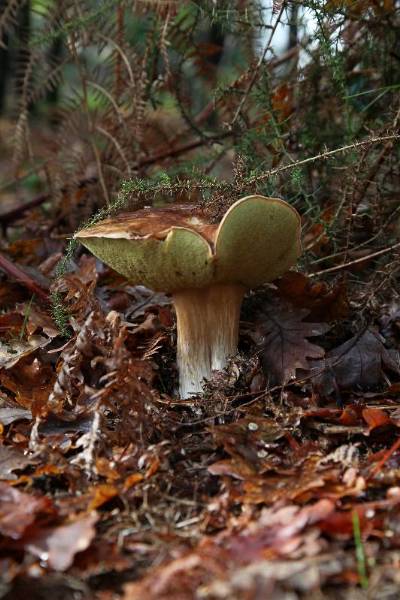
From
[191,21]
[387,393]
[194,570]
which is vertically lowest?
[387,393]

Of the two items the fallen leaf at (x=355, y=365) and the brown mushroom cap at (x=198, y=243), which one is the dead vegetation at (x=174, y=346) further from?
the brown mushroom cap at (x=198, y=243)

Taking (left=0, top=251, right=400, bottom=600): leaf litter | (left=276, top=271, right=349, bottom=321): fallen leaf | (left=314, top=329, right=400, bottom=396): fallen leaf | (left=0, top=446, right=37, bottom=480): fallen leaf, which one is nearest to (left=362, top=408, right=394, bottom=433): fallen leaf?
(left=0, top=251, right=400, bottom=600): leaf litter

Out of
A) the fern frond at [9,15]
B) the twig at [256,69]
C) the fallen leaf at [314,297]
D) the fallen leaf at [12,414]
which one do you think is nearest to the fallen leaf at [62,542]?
the fallen leaf at [12,414]

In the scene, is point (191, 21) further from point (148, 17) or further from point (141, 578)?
point (141, 578)

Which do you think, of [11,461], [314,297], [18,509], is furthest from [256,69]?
[18,509]

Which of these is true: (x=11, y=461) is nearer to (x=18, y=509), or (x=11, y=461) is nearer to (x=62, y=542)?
(x=18, y=509)

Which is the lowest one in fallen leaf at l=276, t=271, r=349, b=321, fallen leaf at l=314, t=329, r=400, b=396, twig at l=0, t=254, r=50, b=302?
fallen leaf at l=314, t=329, r=400, b=396

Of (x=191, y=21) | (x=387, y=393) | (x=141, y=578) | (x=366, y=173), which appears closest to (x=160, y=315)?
(x=387, y=393)

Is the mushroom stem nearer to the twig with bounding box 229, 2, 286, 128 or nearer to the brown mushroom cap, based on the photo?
the brown mushroom cap
